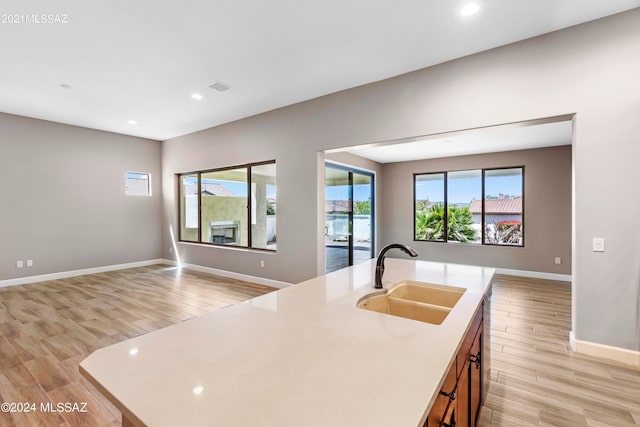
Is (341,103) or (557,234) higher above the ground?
(341,103)

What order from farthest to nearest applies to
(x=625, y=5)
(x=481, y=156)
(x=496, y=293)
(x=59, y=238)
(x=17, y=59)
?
(x=481, y=156)
(x=59, y=238)
(x=496, y=293)
(x=17, y=59)
(x=625, y=5)

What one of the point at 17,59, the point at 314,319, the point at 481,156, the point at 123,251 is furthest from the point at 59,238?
the point at 481,156

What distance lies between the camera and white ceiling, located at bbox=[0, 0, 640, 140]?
7.98ft

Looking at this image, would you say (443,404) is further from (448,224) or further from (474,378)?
(448,224)

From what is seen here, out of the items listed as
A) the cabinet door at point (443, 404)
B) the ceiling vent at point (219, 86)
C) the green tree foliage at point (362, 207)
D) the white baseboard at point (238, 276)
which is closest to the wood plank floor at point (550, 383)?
the cabinet door at point (443, 404)

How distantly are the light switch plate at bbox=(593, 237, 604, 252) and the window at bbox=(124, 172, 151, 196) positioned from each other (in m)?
7.89

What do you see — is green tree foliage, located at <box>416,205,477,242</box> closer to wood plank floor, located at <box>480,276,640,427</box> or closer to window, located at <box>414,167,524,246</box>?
window, located at <box>414,167,524,246</box>

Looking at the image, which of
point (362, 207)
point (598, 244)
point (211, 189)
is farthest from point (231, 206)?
point (598, 244)

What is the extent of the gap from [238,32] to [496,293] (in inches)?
203

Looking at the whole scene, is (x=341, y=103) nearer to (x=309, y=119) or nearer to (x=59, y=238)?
(x=309, y=119)

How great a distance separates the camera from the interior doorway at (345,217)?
5996 millimetres

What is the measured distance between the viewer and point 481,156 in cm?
646

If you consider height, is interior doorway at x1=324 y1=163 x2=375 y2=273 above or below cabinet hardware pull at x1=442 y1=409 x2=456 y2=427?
above

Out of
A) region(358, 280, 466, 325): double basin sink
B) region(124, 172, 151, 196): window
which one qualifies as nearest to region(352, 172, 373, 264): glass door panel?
region(358, 280, 466, 325): double basin sink
